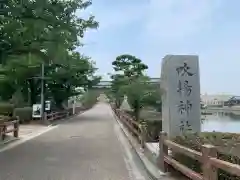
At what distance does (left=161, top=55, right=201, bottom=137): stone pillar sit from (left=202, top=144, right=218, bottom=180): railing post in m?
4.08

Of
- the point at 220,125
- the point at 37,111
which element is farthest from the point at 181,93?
the point at 220,125

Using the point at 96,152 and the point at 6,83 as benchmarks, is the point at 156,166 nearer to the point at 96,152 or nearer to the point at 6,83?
the point at 96,152

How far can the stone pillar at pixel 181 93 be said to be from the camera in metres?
9.97

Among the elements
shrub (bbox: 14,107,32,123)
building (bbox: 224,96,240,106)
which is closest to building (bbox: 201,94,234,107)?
building (bbox: 224,96,240,106)

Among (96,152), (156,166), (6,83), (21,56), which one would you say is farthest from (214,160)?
(6,83)

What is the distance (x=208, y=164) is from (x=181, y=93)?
4.48m

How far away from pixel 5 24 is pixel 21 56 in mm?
1792

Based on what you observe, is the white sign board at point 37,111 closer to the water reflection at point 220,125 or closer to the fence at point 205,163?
the water reflection at point 220,125

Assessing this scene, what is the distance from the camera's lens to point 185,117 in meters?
10.0

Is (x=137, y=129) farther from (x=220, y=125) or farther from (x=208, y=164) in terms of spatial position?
(x=220, y=125)

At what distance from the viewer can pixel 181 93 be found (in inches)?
395

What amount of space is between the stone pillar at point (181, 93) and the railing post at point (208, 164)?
13.4 ft

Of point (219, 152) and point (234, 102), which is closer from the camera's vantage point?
point (219, 152)

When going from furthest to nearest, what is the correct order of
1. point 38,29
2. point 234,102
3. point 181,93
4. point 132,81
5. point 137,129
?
1. point 234,102
2. point 132,81
3. point 137,129
4. point 38,29
5. point 181,93
